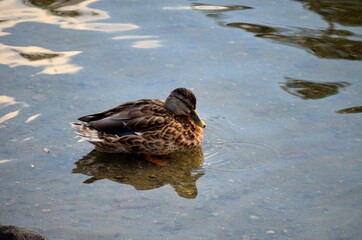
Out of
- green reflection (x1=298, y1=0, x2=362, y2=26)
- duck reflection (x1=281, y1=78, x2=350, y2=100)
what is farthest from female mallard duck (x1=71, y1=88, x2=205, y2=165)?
green reflection (x1=298, y1=0, x2=362, y2=26)

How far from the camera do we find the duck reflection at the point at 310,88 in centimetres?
839

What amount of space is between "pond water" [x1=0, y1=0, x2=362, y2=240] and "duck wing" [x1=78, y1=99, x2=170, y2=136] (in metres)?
0.30

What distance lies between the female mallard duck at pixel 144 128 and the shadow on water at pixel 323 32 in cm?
252

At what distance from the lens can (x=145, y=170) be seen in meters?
7.17

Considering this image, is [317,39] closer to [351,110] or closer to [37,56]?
[351,110]

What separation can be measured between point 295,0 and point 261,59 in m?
2.14

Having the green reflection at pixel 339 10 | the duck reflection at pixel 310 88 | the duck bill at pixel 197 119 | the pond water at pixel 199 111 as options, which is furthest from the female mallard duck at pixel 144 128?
the green reflection at pixel 339 10

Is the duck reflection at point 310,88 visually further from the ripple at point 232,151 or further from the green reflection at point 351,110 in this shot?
the ripple at point 232,151

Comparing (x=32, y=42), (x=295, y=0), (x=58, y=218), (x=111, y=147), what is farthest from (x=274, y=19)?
(x=58, y=218)

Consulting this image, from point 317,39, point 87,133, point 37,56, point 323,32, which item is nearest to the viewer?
point 87,133

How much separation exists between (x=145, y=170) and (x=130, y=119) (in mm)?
526

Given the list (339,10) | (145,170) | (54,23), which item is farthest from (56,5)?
(145,170)

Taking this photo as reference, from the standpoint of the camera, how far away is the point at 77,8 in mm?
11008

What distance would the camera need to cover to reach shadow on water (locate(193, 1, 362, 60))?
948 cm
